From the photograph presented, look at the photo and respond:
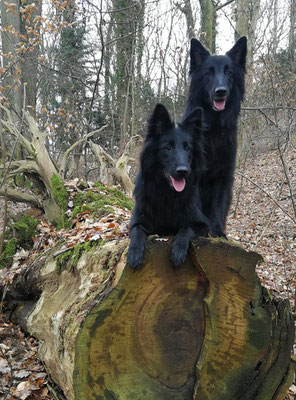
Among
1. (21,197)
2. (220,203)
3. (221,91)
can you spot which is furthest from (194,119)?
(21,197)

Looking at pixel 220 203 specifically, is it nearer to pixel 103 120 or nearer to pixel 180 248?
pixel 180 248

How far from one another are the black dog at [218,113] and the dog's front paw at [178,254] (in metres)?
1.13

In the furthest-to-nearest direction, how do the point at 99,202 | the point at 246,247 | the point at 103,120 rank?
the point at 103,120, the point at 246,247, the point at 99,202

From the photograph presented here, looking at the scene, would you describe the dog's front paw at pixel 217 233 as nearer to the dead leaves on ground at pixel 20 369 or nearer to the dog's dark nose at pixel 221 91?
the dog's dark nose at pixel 221 91

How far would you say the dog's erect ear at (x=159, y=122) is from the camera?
332 cm

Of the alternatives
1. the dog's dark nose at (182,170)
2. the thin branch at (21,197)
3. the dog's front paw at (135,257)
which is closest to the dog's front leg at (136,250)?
the dog's front paw at (135,257)

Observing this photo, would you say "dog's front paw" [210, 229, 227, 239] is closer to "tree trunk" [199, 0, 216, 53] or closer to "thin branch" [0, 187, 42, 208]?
"thin branch" [0, 187, 42, 208]

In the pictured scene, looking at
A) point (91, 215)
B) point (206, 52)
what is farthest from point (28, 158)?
point (206, 52)

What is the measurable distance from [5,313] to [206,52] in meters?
4.42

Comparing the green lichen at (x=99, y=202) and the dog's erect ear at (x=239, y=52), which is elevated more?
the dog's erect ear at (x=239, y=52)

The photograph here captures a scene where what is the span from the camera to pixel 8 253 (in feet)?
19.9

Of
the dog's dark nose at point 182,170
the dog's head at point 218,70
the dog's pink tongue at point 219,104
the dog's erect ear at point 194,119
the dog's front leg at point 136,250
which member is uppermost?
the dog's head at point 218,70

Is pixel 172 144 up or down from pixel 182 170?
up

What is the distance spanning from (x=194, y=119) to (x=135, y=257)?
4.78 feet
